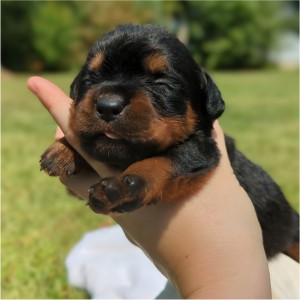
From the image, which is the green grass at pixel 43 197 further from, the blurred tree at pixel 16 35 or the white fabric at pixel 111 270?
the blurred tree at pixel 16 35

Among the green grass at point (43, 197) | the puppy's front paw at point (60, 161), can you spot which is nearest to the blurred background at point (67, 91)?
the green grass at point (43, 197)

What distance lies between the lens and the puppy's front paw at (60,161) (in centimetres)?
290

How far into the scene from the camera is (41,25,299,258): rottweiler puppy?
8.07 ft

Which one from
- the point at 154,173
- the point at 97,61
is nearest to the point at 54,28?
the point at 97,61

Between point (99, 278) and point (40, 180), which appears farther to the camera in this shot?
point (40, 180)

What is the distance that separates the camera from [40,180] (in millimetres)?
7164

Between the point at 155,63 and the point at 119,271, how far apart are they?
2.10 meters

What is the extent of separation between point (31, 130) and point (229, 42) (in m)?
36.9

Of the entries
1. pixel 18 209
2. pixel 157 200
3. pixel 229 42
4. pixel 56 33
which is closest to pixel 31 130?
pixel 18 209

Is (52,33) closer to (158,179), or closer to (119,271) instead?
(119,271)

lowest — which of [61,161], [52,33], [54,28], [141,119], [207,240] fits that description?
[52,33]

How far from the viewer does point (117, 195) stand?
231 cm

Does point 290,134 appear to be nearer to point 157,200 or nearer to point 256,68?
point 157,200

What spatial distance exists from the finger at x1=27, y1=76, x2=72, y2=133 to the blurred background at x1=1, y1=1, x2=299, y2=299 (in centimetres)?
169
